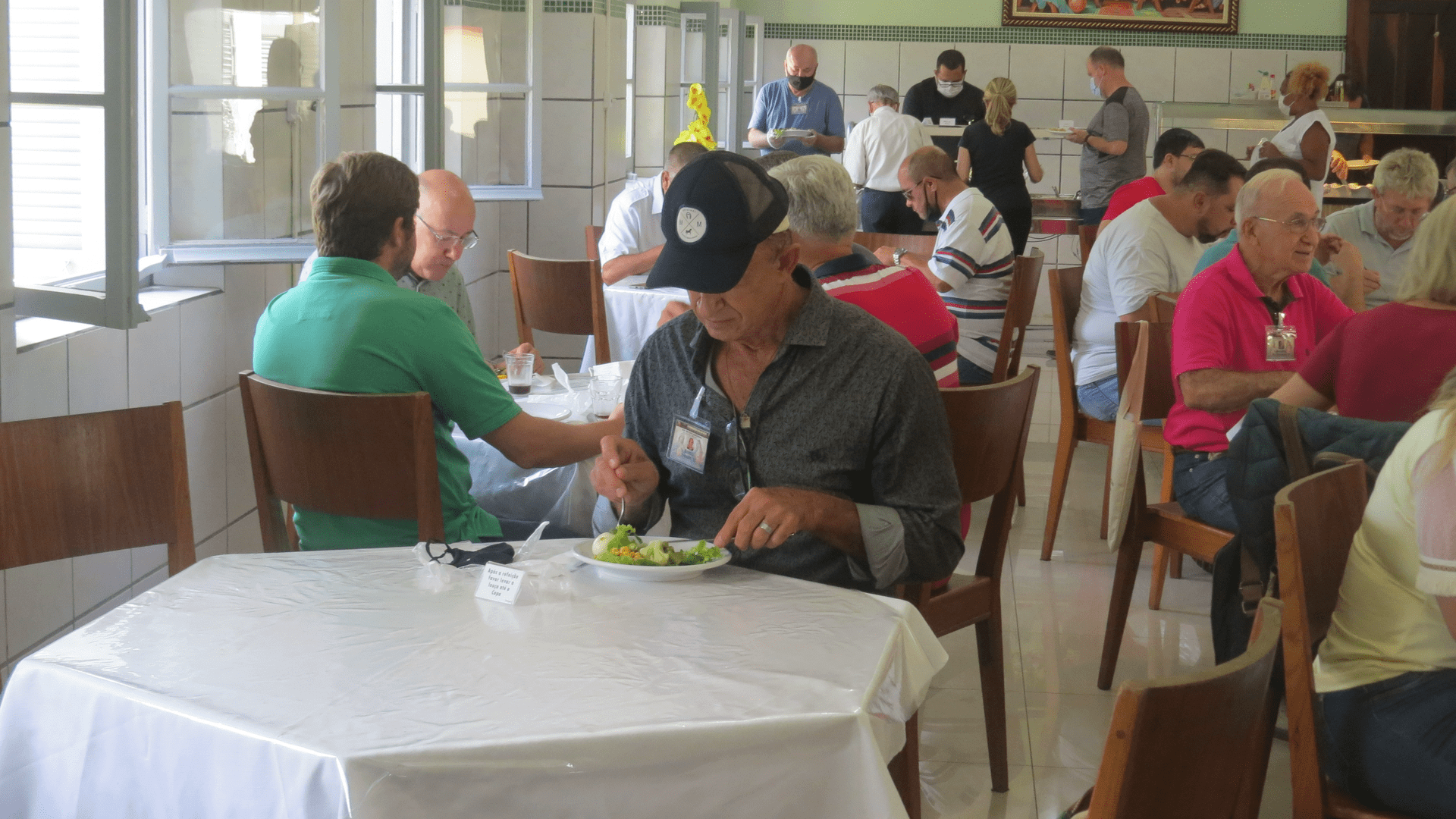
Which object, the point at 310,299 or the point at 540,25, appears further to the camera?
the point at 540,25

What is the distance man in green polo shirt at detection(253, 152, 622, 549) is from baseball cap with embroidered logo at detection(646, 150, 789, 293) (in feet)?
2.01

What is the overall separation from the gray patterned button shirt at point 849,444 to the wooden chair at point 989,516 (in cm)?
23

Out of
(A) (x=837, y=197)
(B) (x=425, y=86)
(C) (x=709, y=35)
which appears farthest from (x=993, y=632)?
(C) (x=709, y=35)

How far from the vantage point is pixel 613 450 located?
6.19ft

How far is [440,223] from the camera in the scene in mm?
3223

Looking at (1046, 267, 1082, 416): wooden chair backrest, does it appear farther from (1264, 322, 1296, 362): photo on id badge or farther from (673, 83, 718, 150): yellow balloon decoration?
(673, 83, 718, 150): yellow balloon decoration

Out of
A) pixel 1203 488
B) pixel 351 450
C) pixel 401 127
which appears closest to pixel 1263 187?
pixel 1203 488

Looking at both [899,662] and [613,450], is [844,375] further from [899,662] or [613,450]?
[899,662]

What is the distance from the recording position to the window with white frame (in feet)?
17.4

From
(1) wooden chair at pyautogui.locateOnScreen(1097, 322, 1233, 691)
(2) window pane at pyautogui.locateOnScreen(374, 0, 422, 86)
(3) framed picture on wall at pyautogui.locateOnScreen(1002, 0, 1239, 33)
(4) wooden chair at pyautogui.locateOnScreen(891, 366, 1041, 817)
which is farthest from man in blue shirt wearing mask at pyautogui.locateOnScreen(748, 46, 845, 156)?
(4) wooden chair at pyautogui.locateOnScreen(891, 366, 1041, 817)

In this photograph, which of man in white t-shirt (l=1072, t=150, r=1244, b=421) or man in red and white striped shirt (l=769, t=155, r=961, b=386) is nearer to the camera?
man in red and white striped shirt (l=769, t=155, r=961, b=386)

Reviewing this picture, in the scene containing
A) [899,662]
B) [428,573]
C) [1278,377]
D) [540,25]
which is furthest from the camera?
[540,25]

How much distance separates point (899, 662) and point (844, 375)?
1.67 feet

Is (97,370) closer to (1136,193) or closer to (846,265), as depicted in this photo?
(846,265)
